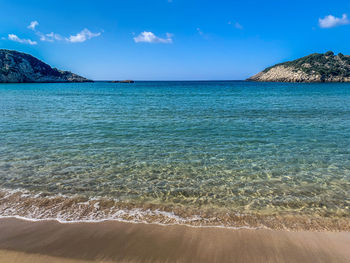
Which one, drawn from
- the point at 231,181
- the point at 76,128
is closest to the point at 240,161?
the point at 231,181

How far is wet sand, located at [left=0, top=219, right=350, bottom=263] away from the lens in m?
4.86

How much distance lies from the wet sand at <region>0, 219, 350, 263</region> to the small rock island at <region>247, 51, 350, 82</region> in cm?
18364

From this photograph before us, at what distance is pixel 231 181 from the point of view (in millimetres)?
8766

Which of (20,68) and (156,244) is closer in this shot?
(156,244)

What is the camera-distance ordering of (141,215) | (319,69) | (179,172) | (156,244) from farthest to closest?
1. (319,69)
2. (179,172)
3. (141,215)
4. (156,244)

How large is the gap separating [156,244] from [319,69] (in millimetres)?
199015

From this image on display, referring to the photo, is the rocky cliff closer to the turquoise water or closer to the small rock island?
the turquoise water

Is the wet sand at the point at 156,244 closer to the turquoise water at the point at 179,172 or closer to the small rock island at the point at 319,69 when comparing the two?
the turquoise water at the point at 179,172

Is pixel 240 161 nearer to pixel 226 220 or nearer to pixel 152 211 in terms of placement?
pixel 226 220

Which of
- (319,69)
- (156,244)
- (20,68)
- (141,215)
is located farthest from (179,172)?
(319,69)

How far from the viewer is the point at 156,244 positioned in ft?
17.2

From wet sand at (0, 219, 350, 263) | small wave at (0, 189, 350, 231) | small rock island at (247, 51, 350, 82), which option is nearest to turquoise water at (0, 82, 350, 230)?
small wave at (0, 189, 350, 231)

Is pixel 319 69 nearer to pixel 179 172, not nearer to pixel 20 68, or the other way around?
pixel 179 172

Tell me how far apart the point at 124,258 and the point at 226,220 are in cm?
301
